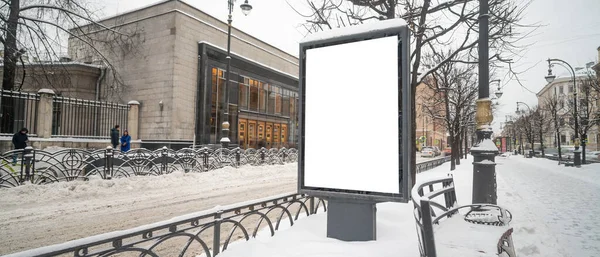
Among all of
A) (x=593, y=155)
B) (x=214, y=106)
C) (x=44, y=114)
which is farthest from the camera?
(x=593, y=155)

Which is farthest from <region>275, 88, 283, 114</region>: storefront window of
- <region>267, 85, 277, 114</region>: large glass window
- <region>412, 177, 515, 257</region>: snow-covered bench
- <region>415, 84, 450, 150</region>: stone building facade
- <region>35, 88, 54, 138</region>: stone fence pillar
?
<region>412, 177, 515, 257</region>: snow-covered bench

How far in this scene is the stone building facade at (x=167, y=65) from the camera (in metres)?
20.5

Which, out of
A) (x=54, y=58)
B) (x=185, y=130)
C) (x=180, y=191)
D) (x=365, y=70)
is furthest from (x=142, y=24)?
(x=365, y=70)

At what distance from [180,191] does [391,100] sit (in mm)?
8538

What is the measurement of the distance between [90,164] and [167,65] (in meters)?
11.2

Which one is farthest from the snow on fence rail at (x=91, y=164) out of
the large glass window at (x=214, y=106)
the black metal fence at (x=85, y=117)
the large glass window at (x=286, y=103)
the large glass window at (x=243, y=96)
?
the large glass window at (x=286, y=103)

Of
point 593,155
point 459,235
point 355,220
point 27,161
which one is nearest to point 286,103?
point 27,161

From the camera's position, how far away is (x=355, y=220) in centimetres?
407

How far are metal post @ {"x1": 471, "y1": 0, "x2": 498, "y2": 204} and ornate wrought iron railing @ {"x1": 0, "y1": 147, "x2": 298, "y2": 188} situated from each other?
38.4ft

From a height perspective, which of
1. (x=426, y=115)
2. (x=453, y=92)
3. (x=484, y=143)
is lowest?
(x=484, y=143)

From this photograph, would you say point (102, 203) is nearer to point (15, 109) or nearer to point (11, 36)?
point (11, 36)

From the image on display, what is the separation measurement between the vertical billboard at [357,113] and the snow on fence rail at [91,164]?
9.95 m

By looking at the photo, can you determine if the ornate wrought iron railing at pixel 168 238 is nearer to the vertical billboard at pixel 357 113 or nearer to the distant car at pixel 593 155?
the vertical billboard at pixel 357 113

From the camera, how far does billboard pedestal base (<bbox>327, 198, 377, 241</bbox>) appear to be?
405cm
